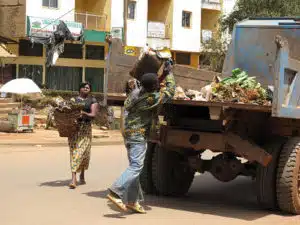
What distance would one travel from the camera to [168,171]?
874cm

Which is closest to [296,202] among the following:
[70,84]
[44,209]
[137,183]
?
[137,183]

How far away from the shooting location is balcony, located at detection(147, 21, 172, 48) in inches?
1658

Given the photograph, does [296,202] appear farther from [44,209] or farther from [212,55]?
[212,55]

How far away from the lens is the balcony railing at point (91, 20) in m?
36.6

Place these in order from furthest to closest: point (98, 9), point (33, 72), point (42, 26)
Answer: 1. point (98, 9)
2. point (33, 72)
3. point (42, 26)

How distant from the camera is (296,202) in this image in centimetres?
762

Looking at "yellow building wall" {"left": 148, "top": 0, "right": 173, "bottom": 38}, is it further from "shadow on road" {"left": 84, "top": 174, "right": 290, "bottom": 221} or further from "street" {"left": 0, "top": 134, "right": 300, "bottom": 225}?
"shadow on road" {"left": 84, "top": 174, "right": 290, "bottom": 221}

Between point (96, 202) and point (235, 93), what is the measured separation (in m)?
2.37

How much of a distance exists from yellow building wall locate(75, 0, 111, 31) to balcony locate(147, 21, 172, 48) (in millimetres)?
4479

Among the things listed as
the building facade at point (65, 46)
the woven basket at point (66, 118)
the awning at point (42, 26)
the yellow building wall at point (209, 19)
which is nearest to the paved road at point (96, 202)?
the woven basket at point (66, 118)

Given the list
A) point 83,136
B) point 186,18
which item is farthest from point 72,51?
point 83,136

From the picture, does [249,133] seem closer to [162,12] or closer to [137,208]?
[137,208]

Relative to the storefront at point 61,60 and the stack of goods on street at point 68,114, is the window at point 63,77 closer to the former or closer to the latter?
the storefront at point 61,60

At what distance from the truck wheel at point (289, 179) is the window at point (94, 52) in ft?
101
